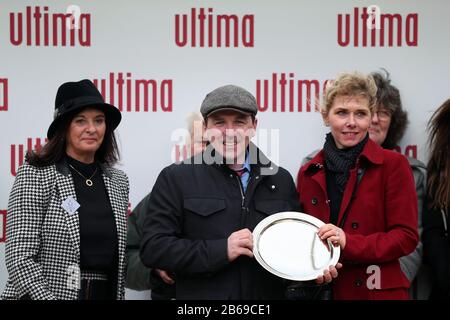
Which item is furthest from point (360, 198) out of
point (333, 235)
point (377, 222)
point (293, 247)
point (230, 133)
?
point (230, 133)

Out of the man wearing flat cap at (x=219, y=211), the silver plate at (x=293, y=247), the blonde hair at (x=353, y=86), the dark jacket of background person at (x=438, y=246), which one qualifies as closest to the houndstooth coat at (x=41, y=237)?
the man wearing flat cap at (x=219, y=211)

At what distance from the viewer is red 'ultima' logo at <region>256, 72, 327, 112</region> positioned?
434 centimetres

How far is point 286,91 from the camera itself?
436 centimetres

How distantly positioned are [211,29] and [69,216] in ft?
4.78

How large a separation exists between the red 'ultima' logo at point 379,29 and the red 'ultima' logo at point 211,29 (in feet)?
1.69

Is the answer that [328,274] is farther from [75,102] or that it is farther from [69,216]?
[75,102]

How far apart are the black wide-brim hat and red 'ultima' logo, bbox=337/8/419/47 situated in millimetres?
1415

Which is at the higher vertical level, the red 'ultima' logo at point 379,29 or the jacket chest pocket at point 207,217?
the red 'ultima' logo at point 379,29

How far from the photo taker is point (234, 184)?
10.6 feet

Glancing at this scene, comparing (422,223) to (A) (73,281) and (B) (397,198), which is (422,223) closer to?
(B) (397,198)

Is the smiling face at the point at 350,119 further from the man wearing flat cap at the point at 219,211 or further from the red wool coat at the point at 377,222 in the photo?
the man wearing flat cap at the point at 219,211

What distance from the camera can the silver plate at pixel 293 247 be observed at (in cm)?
312
